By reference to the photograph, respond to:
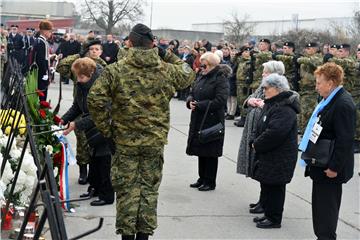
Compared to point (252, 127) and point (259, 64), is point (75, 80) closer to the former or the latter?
point (252, 127)

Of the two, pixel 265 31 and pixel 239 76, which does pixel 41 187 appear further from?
pixel 265 31

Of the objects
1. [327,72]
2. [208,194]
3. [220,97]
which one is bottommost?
[208,194]

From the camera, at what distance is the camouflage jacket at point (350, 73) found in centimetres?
1109

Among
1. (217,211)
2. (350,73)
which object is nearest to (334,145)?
(217,211)

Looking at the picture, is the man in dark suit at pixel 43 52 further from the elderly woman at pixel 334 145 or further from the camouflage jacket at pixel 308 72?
the elderly woman at pixel 334 145

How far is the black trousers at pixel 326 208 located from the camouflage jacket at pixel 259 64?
313 inches

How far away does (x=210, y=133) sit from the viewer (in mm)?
7281

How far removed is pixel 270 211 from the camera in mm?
6059

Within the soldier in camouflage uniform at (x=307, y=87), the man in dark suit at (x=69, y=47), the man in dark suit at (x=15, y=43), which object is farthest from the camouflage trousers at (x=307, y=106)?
the man in dark suit at (x=69, y=47)

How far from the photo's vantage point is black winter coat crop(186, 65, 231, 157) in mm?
7281

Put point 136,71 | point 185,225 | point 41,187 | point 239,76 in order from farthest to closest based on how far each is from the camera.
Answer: point 239,76 → point 185,225 → point 136,71 → point 41,187

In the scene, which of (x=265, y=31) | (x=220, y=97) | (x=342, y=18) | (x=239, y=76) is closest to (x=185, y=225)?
(x=220, y=97)

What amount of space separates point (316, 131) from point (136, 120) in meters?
1.56

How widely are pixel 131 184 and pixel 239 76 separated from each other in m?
9.79
